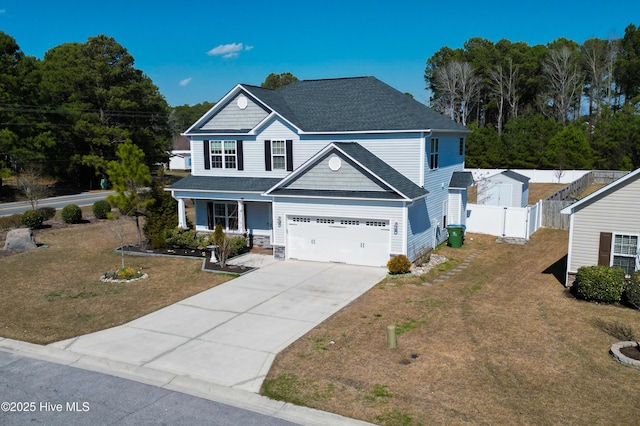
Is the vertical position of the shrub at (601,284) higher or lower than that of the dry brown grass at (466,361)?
higher

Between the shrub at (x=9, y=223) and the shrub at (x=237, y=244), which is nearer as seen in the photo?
the shrub at (x=237, y=244)

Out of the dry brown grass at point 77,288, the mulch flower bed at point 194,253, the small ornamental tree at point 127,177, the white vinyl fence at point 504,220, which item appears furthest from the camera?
the white vinyl fence at point 504,220

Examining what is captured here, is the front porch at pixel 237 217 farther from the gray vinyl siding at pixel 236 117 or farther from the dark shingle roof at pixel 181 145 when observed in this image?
the dark shingle roof at pixel 181 145

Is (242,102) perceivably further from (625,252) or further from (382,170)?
(625,252)

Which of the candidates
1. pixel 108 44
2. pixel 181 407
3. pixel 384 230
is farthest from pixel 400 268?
pixel 108 44

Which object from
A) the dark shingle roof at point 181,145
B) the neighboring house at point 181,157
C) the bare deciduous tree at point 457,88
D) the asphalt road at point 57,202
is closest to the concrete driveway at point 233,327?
the asphalt road at point 57,202

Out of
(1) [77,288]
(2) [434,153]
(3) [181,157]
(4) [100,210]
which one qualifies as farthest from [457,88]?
(1) [77,288]

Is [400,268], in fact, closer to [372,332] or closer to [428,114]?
[372,332]
